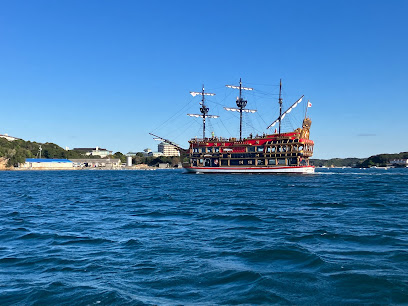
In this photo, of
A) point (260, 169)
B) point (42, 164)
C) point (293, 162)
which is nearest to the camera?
point (293, 162)

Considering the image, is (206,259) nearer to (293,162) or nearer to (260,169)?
(293,162)


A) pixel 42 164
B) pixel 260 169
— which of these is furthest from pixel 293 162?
pixel 42 164

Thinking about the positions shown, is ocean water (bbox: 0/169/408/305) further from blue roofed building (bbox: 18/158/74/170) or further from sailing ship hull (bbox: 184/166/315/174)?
blue roofed building (bbox: 18/158/74/170)

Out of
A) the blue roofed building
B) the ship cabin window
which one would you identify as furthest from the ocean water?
the blue roofed building

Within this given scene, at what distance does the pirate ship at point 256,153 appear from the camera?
277 feet

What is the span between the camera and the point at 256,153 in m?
87.1

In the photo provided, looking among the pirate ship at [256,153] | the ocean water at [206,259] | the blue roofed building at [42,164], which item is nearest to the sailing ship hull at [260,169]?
the pirate ship at [256,153]

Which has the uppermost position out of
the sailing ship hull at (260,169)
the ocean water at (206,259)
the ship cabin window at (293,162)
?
the ship cabin window at (293,162)

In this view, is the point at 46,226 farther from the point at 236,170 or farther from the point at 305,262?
the point at 236,170

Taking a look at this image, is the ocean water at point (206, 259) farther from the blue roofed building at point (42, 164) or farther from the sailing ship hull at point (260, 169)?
the blue roofed building at point (42, 164)

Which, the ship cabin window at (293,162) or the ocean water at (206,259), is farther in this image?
Answer: the ship cabin window at (293,162)

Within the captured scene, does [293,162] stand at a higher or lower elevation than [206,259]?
higher

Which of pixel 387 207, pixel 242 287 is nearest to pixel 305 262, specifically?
pixel 242 287

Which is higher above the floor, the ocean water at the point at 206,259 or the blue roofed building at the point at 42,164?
the blue roofed building at the point at 42,164
